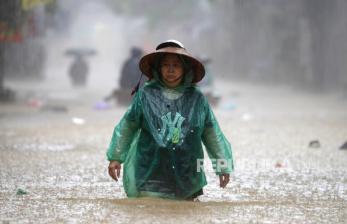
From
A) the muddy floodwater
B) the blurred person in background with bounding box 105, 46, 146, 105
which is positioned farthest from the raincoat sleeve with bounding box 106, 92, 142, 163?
the blurred person in background with bounding box 105, 46, 146, 105

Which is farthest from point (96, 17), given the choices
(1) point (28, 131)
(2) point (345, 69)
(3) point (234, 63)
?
(1) point (28, 131)

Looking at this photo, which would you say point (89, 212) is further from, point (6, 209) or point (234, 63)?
point (234, 63)

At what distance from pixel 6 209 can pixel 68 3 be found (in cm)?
6248

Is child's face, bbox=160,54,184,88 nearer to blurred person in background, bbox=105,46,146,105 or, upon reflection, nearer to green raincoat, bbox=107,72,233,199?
green raincoat, bbox=107,72,233,199

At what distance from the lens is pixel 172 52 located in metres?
5.99

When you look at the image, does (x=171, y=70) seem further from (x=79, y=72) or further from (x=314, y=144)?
(x=79, y=72)

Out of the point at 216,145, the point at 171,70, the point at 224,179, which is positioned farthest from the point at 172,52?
the point at 224,179

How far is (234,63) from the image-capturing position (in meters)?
45.6

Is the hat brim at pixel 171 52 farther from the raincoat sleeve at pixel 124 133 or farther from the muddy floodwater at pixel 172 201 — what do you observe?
the muddy floodwater at pixel 172 201

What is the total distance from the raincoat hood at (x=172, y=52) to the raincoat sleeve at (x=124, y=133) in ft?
0.76

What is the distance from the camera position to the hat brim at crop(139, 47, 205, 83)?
6.02 metres

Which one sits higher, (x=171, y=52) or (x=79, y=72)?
(x=79, y=72)

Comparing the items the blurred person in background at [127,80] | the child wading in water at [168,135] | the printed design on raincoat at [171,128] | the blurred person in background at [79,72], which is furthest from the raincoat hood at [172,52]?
the blurred person in background at [79,72]

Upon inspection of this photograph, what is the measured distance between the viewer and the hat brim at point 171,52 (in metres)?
6.02
